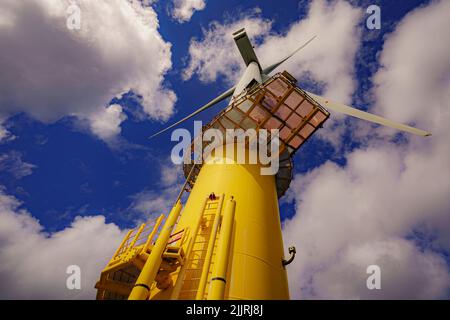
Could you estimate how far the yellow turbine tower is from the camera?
6.20 metres

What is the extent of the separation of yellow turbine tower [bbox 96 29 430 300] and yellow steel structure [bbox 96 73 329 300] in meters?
0.03

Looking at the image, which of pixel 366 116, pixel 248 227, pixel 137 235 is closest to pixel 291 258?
pixel 248 227

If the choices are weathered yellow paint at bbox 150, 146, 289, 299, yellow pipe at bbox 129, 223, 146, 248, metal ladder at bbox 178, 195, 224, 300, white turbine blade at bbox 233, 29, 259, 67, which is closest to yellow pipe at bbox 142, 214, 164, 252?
yellow pipe at bbox 129, 223, 146, 248

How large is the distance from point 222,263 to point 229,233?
3.12ft

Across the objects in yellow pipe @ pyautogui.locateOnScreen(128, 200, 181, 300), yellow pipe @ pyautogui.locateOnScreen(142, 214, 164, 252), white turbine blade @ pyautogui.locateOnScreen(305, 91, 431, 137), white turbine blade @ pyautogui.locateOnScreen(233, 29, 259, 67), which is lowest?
yellow pipe @ pyautogui.locateOnScreen(128, 200, 181, 300)

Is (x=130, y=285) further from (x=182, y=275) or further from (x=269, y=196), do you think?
(x=269, y=196)

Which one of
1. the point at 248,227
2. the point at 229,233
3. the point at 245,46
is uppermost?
the point at 245,46

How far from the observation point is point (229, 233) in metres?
A: 6.39

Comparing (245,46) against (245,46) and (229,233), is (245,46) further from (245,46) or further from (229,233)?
(229,233)

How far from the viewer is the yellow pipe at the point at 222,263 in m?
5.07

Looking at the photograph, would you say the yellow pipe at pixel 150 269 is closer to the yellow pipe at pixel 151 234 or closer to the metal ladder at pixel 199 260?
the metal ladder at pixel 199 260

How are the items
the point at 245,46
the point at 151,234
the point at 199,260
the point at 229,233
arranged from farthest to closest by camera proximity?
the point at 245,46 → the point at 151,234 → the point at 199,260 → the point at 229,233

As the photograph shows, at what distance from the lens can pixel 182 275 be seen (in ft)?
20.4

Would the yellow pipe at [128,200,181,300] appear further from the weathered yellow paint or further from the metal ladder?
the weathered yellow paint
